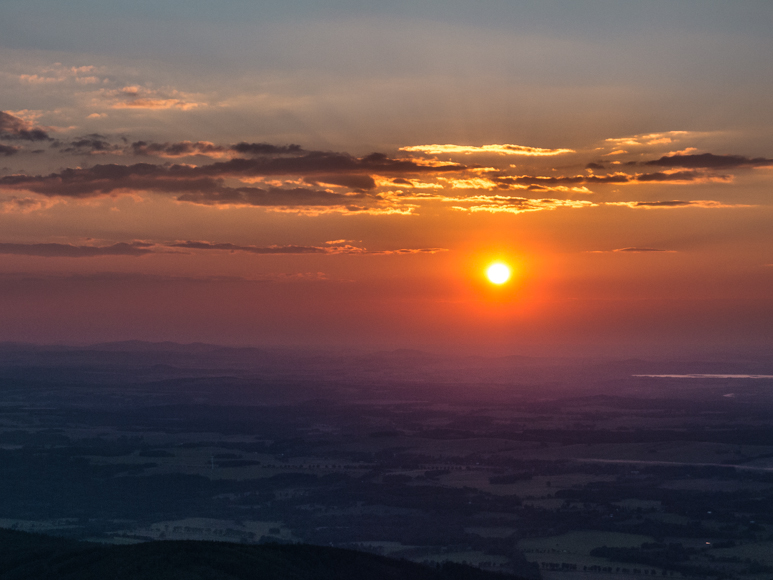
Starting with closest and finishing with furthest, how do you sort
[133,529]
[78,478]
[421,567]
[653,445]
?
[421,567]
[133,529]
[78,478]
[653,445]

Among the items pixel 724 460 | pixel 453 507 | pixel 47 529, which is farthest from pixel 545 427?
pixel 47 529

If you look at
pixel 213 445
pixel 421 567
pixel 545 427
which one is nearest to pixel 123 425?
pixel 213 445

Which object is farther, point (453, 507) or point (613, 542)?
point (453, 507)

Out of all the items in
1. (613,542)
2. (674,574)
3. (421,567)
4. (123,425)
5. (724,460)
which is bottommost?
(421,567)

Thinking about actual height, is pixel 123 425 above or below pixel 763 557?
above

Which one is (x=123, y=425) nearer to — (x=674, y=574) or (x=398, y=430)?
(x=398, y=430)

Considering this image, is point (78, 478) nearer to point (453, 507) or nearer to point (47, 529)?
point (47, 529)

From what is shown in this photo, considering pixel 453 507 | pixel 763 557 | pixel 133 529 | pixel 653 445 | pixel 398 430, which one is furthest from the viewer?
pixel 398 430
